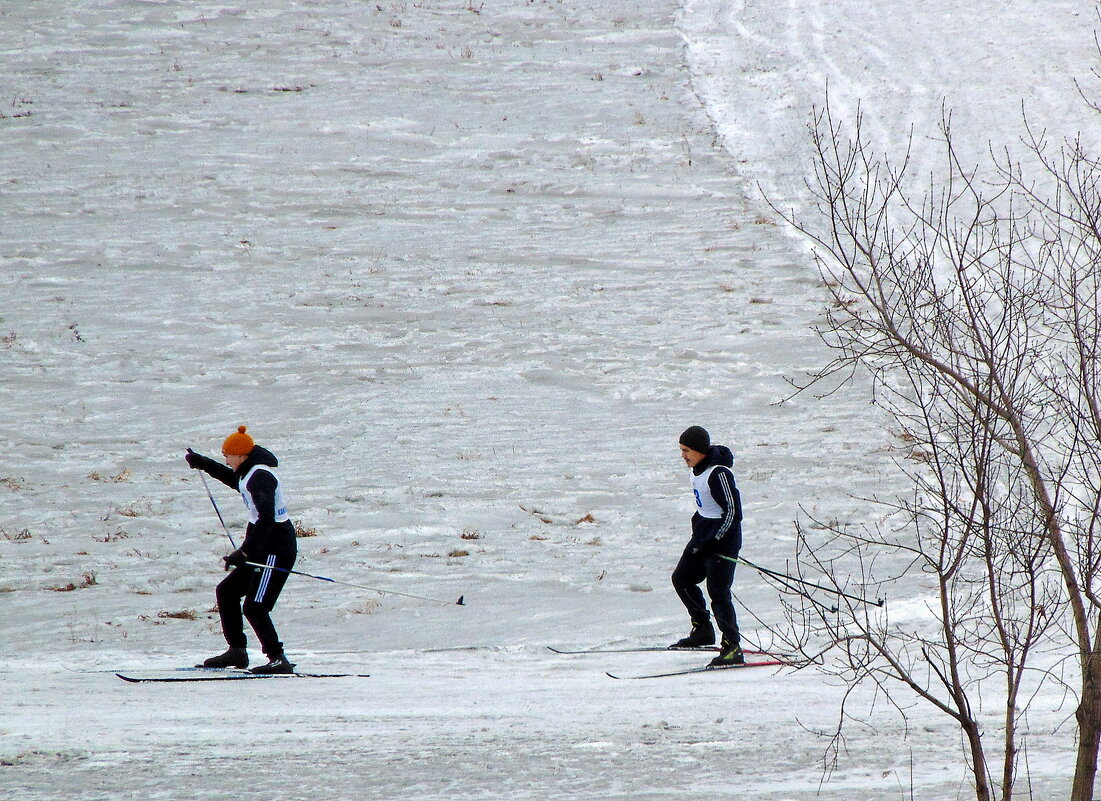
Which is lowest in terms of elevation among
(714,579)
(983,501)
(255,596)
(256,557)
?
(255,596)

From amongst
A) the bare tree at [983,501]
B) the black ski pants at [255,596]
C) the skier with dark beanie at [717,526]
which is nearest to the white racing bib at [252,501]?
the black ski pants at [255,596]

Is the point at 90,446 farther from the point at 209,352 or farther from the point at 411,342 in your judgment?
the point at 411,342

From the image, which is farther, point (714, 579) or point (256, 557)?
point (714, 579)

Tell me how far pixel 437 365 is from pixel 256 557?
8931mm

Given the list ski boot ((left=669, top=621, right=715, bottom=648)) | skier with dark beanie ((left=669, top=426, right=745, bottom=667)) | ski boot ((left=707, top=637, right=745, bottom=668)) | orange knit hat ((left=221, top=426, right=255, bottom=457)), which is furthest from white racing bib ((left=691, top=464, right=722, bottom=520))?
orange knit hat ((left=221, top=426, right=255, bottom=457))

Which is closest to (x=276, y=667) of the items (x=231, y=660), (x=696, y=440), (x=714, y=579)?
(x=231, y=660)

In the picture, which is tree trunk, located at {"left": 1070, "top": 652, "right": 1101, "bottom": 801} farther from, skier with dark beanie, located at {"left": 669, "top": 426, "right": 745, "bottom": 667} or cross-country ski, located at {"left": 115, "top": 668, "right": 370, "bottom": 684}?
cross-country ski, located at {"left": 115, "top": 668, "right": 370, "bottom": 684}

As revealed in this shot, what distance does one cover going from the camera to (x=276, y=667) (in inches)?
322

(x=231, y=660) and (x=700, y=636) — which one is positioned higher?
(x=700, y=636)

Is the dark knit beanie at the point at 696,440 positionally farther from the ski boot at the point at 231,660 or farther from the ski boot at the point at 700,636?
the ski boot at the point at 231,660

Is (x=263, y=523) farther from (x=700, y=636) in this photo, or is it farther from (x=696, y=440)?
(x=700, y=636)

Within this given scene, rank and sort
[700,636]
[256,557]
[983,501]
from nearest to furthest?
[983,501]
[256,557]
[700,636]

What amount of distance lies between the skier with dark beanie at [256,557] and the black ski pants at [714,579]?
115 inches

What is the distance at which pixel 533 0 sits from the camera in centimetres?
2967
